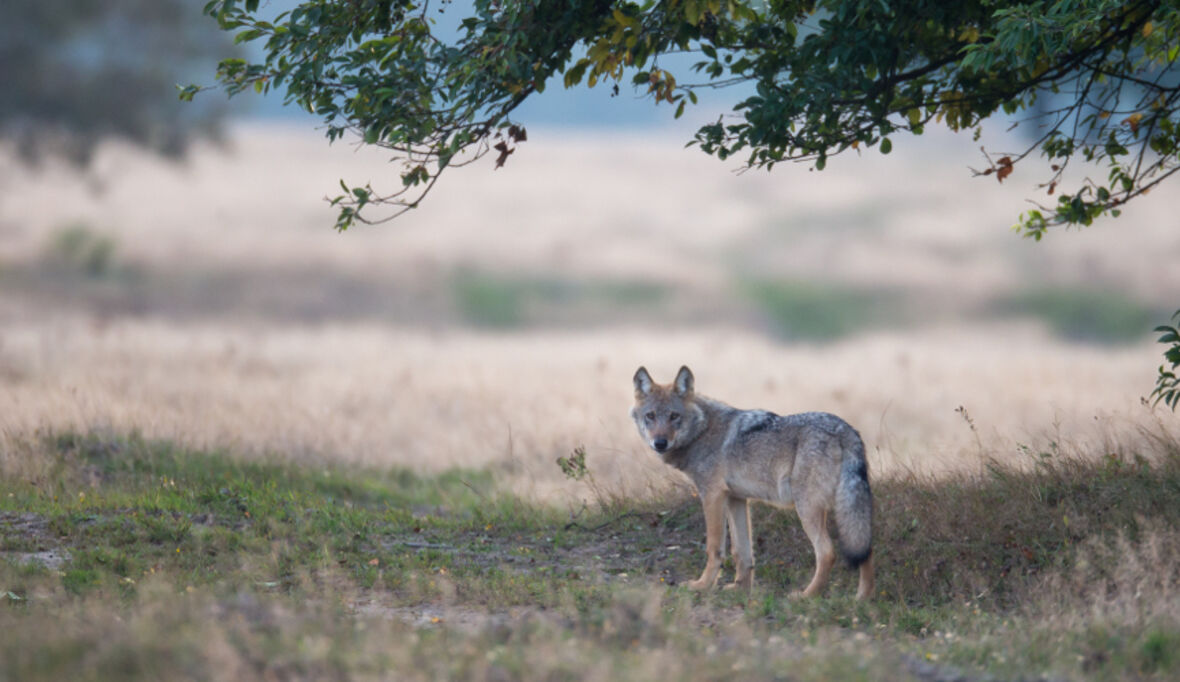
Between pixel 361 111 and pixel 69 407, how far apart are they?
955 centimetres

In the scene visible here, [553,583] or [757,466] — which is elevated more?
[757,466]

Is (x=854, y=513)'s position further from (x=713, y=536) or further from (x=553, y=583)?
(x=553, y=583)

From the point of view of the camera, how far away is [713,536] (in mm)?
9703

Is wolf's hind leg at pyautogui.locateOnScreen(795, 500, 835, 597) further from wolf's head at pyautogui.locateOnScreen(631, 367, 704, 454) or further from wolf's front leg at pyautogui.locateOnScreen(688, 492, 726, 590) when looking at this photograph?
wolf's head at pyautogui.locateOnScreen(631, 367, 704, 454)

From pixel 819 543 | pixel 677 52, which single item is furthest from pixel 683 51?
pixel 819 543

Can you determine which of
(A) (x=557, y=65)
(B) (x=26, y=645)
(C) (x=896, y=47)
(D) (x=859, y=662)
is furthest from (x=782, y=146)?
(B) (x=26, y=645)

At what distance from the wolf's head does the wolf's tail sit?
1.72 metres

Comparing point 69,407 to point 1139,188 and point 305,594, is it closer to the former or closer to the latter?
point 305,594

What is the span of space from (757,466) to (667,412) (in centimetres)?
107

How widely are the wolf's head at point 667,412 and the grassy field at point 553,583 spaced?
4.52 feet

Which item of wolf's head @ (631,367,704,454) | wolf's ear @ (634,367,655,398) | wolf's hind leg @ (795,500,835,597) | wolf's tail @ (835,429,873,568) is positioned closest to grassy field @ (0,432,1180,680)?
wolf's hind leg @ (795,500,835,597)

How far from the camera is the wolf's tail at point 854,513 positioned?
8703 mm

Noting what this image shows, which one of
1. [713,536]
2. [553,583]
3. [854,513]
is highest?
[854,513]

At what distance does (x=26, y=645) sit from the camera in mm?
5480
